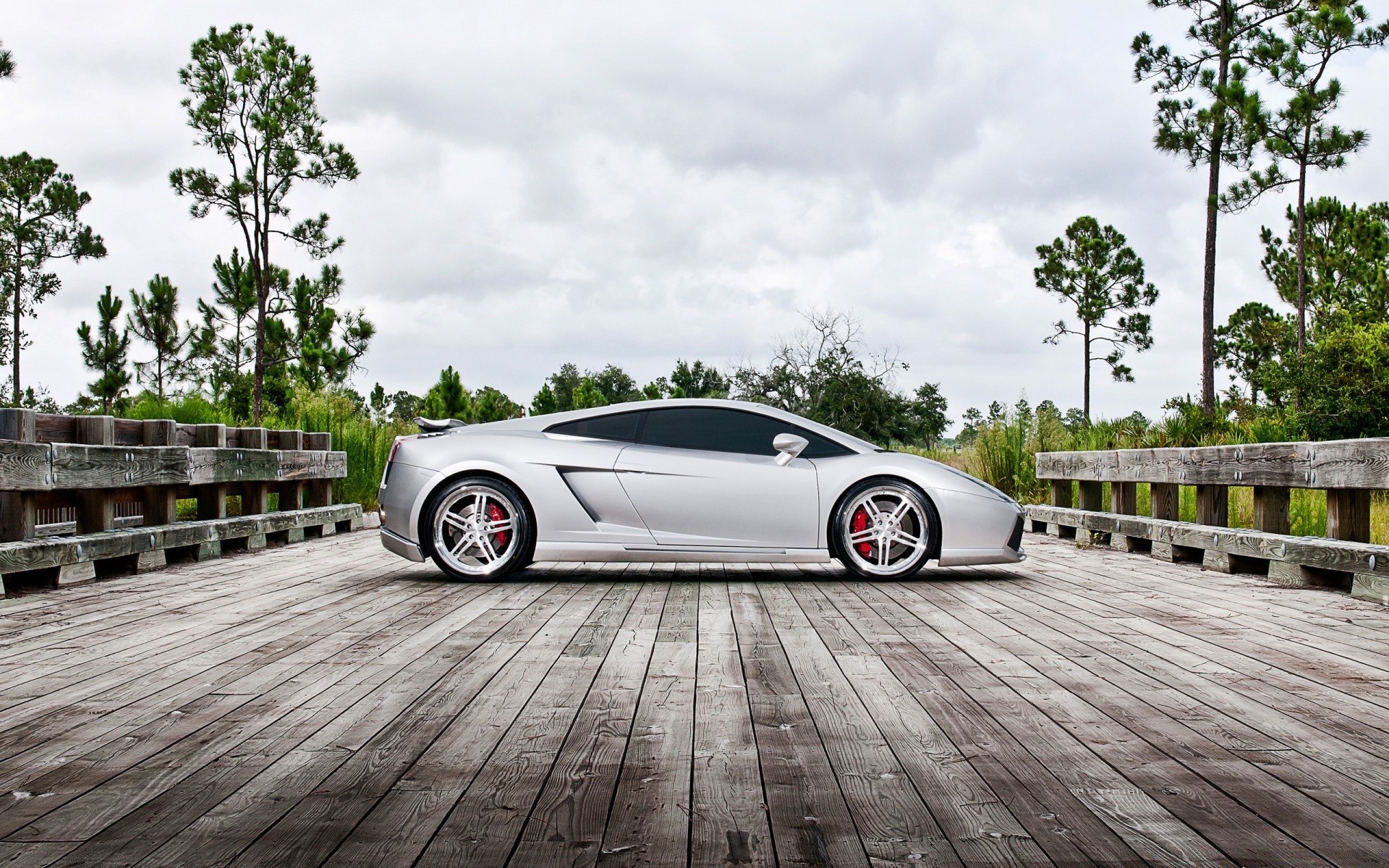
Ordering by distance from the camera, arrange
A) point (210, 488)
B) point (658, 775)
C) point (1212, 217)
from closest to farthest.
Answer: point (658, 775), point (210, 488), point (1212, 217)

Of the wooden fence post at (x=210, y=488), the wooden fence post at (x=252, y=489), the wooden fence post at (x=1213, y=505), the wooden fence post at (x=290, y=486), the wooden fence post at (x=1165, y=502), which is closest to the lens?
the wooden fence post at (x=1213, y=505)

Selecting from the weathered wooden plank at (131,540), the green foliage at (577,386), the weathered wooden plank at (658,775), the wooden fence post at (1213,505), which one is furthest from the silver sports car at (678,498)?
the green foliage at (577,386)

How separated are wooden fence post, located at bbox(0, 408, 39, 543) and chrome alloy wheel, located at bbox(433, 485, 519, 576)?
2.44 meters

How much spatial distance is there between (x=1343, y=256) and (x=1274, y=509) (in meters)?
42.5

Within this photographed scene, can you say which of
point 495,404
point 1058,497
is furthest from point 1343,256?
point 495,404

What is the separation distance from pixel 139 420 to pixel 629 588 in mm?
4640

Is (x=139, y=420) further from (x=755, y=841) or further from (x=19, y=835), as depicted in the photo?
(x=755, y=841)

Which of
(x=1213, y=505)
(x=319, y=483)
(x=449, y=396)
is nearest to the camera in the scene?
(x=1213, y=505)

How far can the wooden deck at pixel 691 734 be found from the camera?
7.73 feet

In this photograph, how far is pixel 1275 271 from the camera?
48406 mm

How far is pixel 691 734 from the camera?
3.25m

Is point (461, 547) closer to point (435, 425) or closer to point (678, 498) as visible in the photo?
point (435, 425)

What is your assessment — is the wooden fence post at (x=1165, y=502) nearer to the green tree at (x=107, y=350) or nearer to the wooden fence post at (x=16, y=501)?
the wooden fence post at (x=16, y=501)

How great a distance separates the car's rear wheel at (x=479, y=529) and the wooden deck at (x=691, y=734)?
1.33 m
